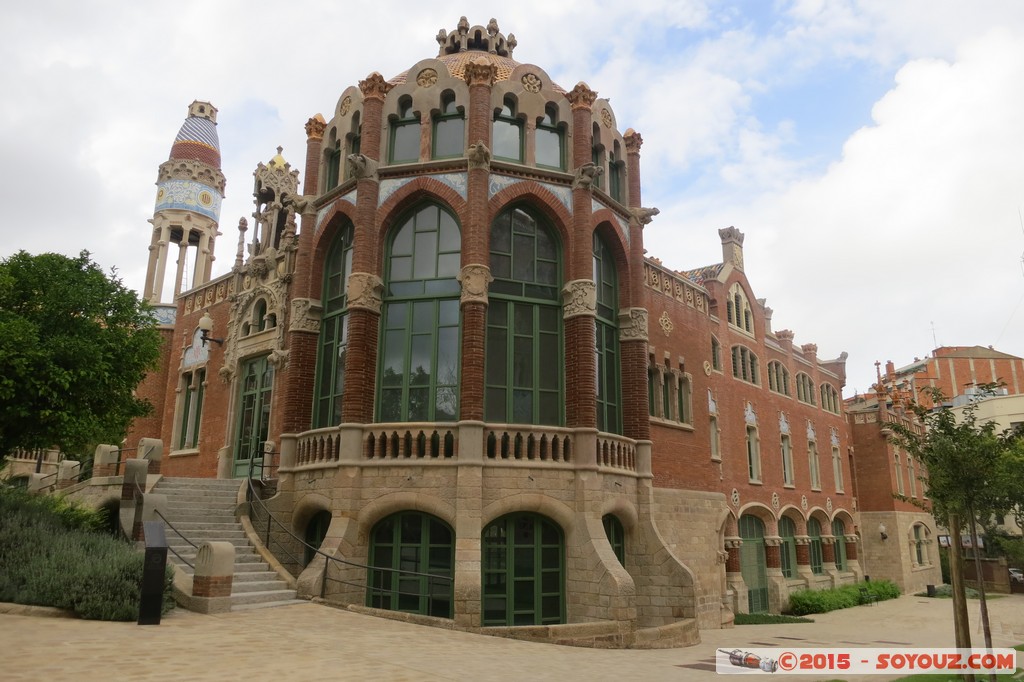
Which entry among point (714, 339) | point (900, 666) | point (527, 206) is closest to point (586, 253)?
point (527, 206)

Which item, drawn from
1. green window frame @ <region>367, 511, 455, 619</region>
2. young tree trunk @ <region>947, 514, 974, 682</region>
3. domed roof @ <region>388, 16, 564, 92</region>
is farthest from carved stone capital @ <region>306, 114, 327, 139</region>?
young tree trunk @ <region>947, 514, 974, 682</region>

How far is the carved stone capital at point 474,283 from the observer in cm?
1560

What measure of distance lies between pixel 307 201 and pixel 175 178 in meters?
22.4

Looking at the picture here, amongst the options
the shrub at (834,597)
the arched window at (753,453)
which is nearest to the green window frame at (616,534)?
the arched window at (753,453)

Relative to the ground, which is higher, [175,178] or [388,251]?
[175,178]

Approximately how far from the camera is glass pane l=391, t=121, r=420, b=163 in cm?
1742

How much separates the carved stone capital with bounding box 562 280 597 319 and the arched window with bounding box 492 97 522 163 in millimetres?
3348

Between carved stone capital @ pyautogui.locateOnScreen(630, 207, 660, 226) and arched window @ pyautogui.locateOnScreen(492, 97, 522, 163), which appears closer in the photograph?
arched window @ pyautogui.locateOnScreen(492, 97, 522, 163)

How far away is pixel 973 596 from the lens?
3400 cm

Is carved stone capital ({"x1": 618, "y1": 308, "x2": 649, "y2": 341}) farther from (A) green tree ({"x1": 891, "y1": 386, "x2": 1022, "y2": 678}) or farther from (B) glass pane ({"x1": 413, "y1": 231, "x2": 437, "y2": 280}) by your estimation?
(A) green tree ({"x1": 891, "y1": 386, "x2": 1022, "y2": 678})

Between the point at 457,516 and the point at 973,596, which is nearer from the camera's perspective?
the point at 457,516

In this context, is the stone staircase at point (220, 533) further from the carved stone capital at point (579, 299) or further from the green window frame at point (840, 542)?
the green window frame at point (840, 542)

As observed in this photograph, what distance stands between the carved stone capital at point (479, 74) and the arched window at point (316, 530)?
1021 cm

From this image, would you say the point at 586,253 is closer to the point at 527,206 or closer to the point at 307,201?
the point at 527,206
